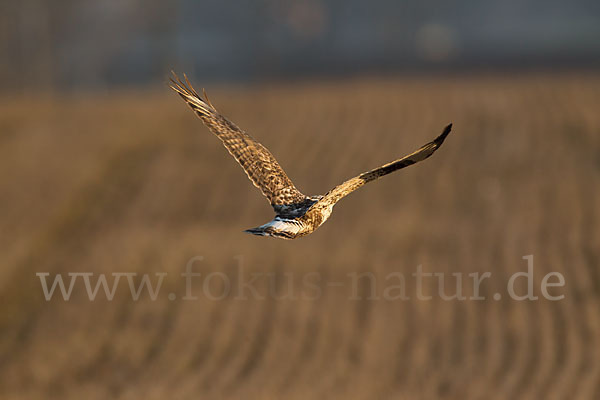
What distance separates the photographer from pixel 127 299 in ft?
62.1

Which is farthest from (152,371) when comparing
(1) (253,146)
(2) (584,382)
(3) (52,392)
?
(1) (253,146)

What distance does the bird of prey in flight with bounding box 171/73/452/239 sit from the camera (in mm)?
5781

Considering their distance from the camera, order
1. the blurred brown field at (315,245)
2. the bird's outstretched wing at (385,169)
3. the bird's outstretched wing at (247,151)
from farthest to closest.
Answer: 1. the blurred brown field at (315,245)
2. the bird's outstretched wing at (247,151)
3. the bird's outstretched wing at (385,169)

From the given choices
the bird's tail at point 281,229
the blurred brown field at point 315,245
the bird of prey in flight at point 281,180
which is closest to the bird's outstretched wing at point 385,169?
the bird of prey in flight at point 281,180

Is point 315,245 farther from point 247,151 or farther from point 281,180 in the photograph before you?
point 281,180

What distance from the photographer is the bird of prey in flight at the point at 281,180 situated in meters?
5.78

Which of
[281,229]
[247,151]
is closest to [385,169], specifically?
[281,229]

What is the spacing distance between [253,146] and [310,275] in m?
11.5

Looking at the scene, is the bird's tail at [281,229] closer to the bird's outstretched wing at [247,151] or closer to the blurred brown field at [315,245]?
the bird's outstretched wing at [247,151]

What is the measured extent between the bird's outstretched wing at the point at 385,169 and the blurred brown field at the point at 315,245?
9598 mm

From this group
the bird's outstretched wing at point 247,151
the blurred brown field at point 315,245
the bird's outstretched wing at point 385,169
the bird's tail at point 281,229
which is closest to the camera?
the bird's tail at point 281,229

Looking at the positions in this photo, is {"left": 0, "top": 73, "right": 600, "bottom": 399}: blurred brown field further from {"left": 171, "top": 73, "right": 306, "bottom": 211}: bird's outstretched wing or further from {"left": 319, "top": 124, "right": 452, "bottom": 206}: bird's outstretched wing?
{"left": 319, "top": 124, "right": 452, "bottom": 206}: bird's outstretched wing

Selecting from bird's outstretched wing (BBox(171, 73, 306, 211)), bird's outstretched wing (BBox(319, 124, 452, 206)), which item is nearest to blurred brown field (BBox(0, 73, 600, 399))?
bird's outstretched wing (BBox(171, 73, 306, 211))

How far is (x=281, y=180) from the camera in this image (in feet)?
23.7
